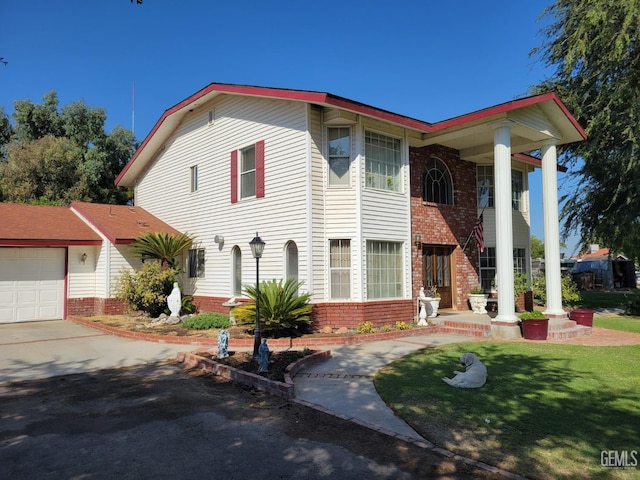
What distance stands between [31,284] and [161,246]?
4608 mm

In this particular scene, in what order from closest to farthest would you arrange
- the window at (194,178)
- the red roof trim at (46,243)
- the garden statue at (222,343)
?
the garden statue at (222,343)
the red roof trim at (46,243)
the window at (194,178)

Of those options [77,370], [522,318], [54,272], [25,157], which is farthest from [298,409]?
[25,157]

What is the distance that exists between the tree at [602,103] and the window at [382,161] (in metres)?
6.24

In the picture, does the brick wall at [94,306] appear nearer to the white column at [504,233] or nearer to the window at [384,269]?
the window at [384,269]

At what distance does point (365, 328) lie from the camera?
11.6 metres

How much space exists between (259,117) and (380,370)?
8.69 m

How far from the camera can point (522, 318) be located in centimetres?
1132

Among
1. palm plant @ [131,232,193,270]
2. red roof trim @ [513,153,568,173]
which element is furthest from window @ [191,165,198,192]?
red roof trim @ [513,153,568,173]

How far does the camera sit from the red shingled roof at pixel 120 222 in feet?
52.5

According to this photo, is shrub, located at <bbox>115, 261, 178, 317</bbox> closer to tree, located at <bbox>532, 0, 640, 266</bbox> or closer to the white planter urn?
the white planter urn

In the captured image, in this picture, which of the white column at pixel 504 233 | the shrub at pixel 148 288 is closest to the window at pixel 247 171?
the shrub at pixel 148 288

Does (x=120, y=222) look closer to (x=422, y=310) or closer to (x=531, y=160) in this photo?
(x=422, y=310)

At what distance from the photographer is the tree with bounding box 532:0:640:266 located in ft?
45.0

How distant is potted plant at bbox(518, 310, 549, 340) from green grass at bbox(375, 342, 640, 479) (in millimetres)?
1746
